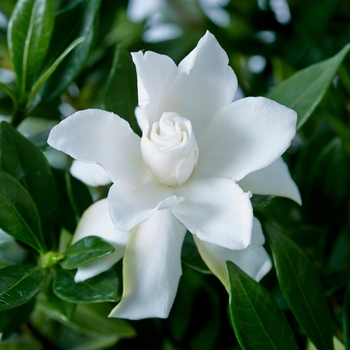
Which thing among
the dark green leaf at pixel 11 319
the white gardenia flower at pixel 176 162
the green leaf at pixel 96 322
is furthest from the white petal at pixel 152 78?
the green leaf at pixel 96 322

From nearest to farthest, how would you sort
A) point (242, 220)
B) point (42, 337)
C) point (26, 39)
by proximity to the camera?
1. point (242, 220)
2. point (26, 39)
3. point (42, 337)

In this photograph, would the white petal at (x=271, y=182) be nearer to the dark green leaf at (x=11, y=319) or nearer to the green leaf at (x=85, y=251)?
the green leaf at (x=85, y=251)

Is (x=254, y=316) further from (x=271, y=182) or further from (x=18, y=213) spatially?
(x=18, y=213)

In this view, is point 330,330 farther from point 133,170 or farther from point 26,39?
point 26,39

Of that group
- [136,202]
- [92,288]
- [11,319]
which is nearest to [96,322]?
[11,319]

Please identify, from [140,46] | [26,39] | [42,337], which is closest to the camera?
[26,39]

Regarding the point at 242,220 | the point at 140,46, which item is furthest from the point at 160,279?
the point at 140,46

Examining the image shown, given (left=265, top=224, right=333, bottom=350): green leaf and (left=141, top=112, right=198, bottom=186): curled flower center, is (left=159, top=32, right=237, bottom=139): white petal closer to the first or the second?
(left=141, top=112, right=198, bottom=186): curled flower center
